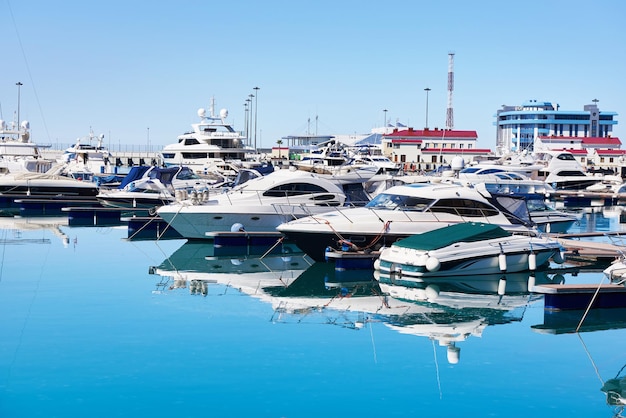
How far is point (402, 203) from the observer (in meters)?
25.7

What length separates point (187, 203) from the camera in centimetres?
3002

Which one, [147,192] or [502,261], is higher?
[147,192]

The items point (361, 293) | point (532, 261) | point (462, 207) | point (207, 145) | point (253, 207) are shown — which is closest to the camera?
point (361, 293)

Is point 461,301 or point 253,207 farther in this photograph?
point 253,207

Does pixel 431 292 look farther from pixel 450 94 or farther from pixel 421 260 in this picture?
pixel 450 94

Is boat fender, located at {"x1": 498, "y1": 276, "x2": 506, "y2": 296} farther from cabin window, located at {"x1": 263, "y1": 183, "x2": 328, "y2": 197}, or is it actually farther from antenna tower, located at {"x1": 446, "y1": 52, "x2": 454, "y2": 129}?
antenna tower, located at {"x1": 446, "y1": 52, "x2": 454, "y2": 129}

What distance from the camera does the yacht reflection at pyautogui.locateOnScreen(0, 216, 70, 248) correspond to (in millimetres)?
30531

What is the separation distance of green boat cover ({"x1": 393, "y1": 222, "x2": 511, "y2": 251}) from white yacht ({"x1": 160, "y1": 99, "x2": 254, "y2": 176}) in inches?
1920

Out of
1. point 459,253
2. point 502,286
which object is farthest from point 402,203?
point 502,286

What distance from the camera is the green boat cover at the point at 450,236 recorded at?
22.1 m

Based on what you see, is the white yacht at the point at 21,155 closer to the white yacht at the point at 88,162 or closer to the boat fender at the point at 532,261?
the white yacht at the point at 88,162

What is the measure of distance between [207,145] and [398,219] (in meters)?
48.7

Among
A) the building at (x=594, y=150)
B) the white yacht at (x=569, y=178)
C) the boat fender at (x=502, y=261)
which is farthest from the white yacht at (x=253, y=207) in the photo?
the building at (x=594, y=150)

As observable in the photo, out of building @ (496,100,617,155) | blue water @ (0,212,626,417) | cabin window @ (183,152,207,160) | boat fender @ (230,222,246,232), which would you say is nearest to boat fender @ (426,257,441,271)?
blue water @ (0,212,626,417)
